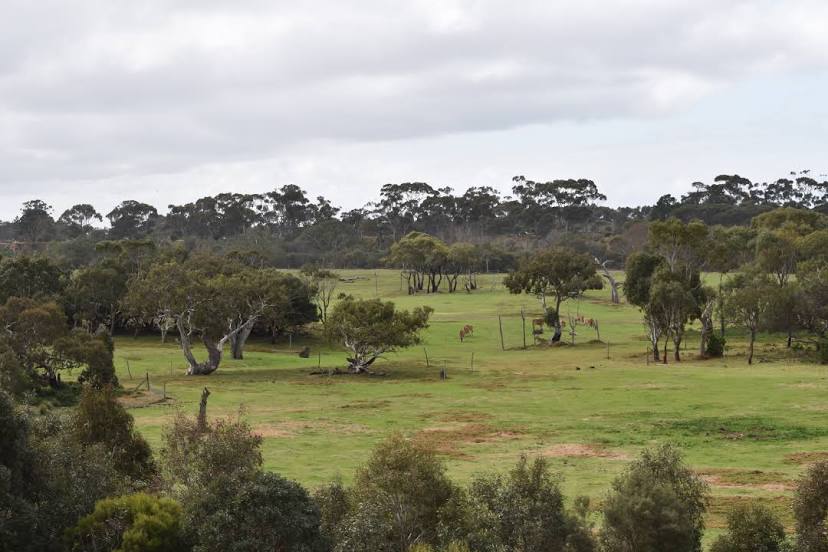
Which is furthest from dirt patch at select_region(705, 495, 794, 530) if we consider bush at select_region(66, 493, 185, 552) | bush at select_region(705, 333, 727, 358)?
→ bush at select_region(705, 333, 727, 358)

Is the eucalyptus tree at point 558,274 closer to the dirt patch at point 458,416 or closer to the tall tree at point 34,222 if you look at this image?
the dirt patch at point 458,416

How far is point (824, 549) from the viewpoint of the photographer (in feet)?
70.0

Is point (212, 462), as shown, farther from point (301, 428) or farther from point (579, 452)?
point (301, 428)

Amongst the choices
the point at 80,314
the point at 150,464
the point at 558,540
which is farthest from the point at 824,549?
the point at 80,314

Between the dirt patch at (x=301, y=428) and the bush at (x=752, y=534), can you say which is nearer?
the bush at (x=752, y=534)

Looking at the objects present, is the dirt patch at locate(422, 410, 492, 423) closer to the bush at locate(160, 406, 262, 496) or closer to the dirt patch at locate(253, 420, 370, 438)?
the dirt patch at locate(253, 420, 370, 438)

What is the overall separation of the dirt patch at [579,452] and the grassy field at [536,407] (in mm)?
126

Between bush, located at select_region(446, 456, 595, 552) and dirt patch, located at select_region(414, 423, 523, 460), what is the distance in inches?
648

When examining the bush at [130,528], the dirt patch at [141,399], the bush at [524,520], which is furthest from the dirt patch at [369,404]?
the bush at [524,520]

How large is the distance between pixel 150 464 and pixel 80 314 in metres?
62.4

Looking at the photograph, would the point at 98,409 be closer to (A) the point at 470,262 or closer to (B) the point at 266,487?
(B) the point at 266,487

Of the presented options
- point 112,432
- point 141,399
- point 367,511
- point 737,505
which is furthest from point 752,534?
point 141,399

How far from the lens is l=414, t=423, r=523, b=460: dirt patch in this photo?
1577 inches

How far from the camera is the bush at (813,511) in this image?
21547mm
